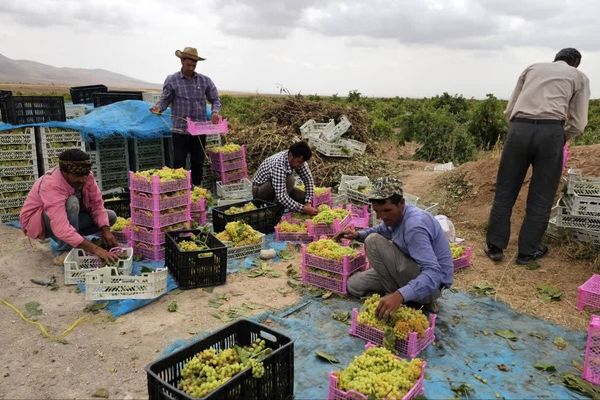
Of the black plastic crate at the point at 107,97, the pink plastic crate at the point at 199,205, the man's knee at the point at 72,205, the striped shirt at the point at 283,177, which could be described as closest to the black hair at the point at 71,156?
the man's knee at the point at 72,205

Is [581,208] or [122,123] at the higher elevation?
[122,123]

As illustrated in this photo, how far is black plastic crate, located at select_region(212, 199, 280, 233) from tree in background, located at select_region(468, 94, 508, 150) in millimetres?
8744

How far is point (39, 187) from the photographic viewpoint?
5.84 metres

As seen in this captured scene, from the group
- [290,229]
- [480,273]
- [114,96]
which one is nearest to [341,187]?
[290,229]

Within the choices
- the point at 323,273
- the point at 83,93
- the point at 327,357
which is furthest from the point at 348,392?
the point at 83,93

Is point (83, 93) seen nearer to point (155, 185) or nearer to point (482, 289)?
point (155, 185)

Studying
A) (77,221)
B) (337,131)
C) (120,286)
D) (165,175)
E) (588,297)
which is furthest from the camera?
(337,131)

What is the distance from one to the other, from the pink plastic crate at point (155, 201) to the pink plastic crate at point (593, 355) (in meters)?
4.89

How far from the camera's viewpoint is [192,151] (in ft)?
30.1

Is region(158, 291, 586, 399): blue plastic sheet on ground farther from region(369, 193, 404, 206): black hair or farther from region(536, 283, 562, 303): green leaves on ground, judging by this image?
region(369, 193, 404, 206): black hair

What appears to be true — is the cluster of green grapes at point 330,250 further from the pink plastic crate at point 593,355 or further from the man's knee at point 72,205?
the man's knee at point 72,205

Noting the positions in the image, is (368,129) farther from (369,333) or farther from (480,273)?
(369,333)

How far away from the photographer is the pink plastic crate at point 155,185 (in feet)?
20.1

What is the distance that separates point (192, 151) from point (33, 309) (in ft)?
15.1
